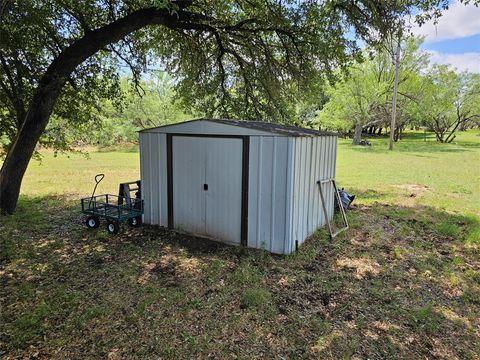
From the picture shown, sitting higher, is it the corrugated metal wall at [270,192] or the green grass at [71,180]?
the corrugated metal wall at [270,192]

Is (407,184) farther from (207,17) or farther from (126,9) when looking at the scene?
(126,9)

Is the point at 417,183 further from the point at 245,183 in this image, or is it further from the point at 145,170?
the point at 145,170

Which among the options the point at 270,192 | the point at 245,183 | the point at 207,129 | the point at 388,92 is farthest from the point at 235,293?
the point at 388,92

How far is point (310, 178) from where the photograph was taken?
5.68m

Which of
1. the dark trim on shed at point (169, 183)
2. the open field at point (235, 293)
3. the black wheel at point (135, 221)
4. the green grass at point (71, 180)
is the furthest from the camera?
the green grass at point (71, 180)

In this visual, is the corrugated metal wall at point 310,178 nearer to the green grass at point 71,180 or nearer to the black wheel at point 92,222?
the black wheel at point 92,222

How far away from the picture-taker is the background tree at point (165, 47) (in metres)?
6.06

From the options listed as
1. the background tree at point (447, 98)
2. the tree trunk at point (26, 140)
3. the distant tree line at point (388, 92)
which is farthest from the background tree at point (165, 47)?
the background tree at point (447, 98)

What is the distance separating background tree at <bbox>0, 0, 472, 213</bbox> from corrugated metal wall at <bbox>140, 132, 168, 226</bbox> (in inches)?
78.3

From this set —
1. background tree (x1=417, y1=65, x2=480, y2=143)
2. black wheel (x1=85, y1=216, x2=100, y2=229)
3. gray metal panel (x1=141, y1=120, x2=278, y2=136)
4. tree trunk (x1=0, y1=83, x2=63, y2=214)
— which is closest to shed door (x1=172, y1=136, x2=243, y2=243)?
gray metal panel (x1=141, y1=120, x2=278, y2=136)

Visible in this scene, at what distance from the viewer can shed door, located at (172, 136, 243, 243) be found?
5.45 m

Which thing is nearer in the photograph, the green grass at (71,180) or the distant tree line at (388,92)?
the green grass at (71,180)

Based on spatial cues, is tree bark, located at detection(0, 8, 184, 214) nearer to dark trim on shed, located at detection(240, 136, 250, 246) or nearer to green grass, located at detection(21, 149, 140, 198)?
green grass, located at detection(21, 149, 140, 198)

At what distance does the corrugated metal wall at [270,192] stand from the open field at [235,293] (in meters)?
0.34
